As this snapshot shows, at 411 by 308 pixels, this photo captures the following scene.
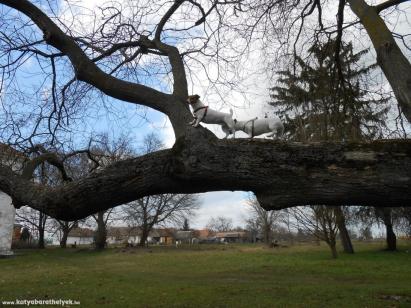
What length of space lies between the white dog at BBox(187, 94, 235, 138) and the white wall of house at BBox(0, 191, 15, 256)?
84.2 feet

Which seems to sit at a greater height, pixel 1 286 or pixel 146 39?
pixel 146 39

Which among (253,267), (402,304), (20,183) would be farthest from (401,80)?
(253,267)

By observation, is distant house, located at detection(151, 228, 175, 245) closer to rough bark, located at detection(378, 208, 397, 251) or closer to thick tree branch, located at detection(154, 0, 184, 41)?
rough bark, located at detection(378, 208, 397, 251)

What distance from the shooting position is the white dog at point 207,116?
4820 mm

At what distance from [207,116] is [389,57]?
2464 mm

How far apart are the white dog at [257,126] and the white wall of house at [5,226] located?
84.6ft

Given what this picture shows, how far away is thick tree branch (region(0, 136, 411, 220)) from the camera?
3857mm

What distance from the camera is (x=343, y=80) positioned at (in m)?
8.07

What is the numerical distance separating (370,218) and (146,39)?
27026 millimetres

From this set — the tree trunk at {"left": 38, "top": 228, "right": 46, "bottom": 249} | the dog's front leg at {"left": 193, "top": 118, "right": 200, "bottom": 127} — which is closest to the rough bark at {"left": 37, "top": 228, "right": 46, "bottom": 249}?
the tree trunk at {"left": 38, "top": 228, "right": 46, "bottom": 249}

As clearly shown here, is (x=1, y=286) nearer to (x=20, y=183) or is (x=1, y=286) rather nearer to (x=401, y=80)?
(x=20, y=183)

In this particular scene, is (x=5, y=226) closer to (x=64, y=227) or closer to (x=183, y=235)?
(x=64, y=227)

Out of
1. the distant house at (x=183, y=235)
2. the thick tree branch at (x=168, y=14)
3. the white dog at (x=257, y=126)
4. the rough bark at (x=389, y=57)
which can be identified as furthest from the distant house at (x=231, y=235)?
the white dog at (x=257, y=126)

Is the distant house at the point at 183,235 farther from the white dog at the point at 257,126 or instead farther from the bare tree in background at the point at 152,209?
the white dog at the point at 257,126
